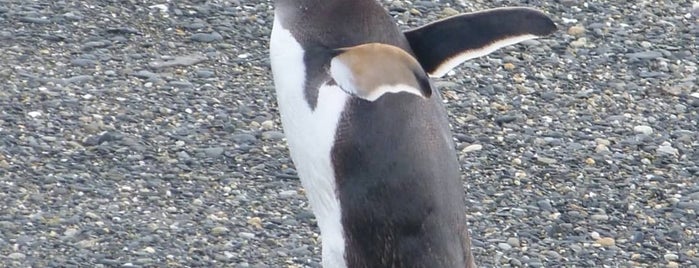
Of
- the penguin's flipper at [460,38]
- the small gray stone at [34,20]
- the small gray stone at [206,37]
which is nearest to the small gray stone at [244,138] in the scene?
the small gray stone at [206,37]

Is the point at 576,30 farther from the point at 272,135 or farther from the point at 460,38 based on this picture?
the point at 460,38

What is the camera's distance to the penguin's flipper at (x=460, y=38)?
3373 mm

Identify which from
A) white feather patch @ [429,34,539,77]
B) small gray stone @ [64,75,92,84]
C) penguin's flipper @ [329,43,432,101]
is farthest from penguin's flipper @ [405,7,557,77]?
small gray stone @ [64,75,92,84]

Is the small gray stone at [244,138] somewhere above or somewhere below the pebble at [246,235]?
below

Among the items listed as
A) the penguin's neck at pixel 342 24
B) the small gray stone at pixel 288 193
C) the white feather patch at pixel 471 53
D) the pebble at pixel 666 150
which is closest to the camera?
the penguin's neck at pixel 342 24

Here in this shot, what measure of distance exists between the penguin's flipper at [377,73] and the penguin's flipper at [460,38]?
0.29m

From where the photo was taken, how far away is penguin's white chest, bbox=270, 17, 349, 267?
319 cm

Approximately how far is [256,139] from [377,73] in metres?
1.75

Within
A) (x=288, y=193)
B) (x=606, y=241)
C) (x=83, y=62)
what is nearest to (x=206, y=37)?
(x=83, y=62)

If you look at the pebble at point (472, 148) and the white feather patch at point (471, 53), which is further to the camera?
the pebble at point (472, 148)

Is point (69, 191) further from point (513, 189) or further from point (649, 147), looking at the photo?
point (649, 147)

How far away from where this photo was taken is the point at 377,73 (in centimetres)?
302

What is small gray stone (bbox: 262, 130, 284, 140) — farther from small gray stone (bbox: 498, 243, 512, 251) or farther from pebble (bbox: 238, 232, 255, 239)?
small gray stone (bbox: 498, 243, 512, 251)

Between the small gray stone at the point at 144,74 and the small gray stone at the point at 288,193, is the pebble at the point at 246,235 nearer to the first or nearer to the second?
the small gray stone at the point at 288,193
